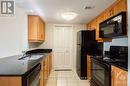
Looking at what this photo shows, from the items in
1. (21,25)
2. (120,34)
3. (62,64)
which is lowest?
(62,64)

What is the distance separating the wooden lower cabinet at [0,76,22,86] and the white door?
18.6 feet

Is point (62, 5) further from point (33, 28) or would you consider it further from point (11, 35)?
point (33, 28)

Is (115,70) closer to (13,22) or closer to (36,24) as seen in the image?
(13,22)

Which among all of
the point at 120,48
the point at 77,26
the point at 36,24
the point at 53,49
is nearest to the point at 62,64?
the point at 53,49

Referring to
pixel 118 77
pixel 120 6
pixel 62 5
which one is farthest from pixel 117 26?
pixel 62 5

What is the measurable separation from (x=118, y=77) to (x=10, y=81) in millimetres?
1700

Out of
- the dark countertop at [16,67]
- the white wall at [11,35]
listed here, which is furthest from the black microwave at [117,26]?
the white wall at [11,35]

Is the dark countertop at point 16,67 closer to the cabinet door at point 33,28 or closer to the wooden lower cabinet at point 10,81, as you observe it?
the wooden lower cabinet at point 10,81

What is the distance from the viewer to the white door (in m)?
7.61

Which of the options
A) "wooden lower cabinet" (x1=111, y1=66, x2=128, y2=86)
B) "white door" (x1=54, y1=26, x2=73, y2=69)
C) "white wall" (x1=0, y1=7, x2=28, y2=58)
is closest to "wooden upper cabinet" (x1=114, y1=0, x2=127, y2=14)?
"wooden lower cabinet" (x1=111, y1=66, x2=128, y2=86)

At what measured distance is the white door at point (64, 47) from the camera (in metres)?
A: 7.61

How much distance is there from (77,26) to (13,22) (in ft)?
12.2

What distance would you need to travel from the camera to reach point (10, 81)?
76.5 inches

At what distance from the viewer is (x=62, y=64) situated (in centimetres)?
765
